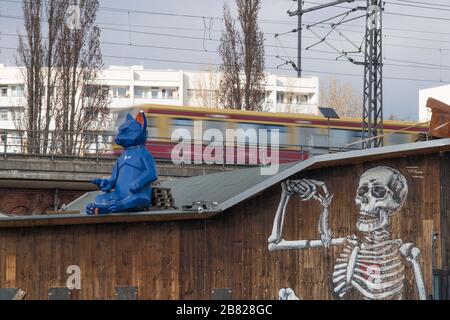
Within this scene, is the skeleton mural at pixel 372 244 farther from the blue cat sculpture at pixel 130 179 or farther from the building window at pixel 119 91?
the building window at pixel 119 91

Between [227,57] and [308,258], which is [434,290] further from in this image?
[227,57]

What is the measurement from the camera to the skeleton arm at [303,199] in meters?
17.3

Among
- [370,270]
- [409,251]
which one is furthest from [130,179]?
[409,251]

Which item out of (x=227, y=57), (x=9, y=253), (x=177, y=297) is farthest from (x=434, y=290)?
(x=227, y=57)

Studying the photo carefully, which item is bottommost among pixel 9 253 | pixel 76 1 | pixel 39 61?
pixel 9 253

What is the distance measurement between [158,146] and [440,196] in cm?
1766

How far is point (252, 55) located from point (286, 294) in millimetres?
30382

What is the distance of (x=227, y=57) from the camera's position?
4762 centimetres

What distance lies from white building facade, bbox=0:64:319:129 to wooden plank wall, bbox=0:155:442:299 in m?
64.0

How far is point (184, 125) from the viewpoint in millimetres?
35750

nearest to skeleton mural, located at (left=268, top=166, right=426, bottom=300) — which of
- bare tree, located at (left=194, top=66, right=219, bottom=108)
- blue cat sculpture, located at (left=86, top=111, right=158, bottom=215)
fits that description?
blue cat sculpture, located at (left=86, top=111, right=158, bottom=215)

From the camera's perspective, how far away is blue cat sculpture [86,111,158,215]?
16.3 meters

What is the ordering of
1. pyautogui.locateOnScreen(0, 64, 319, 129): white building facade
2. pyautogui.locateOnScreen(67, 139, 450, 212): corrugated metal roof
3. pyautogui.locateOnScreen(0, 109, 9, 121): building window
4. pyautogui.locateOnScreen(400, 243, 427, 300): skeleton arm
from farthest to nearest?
1. pyautogui.locateOnScreen(0, 109, 9, 121): building window
2. pyautogui.locateOnScreen(0, 64, 319, 129): white building facade
3. pyautogui.locateOnScreen(400, 243, 427, 300): skeleton arm
4. pyautogui.locateOnScreen(67, 139, 450, 212): corrugated metal roof

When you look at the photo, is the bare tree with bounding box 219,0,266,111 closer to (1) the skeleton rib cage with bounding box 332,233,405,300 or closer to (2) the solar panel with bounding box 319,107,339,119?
(2) the solar panel with bounding box 319,107,339,119
